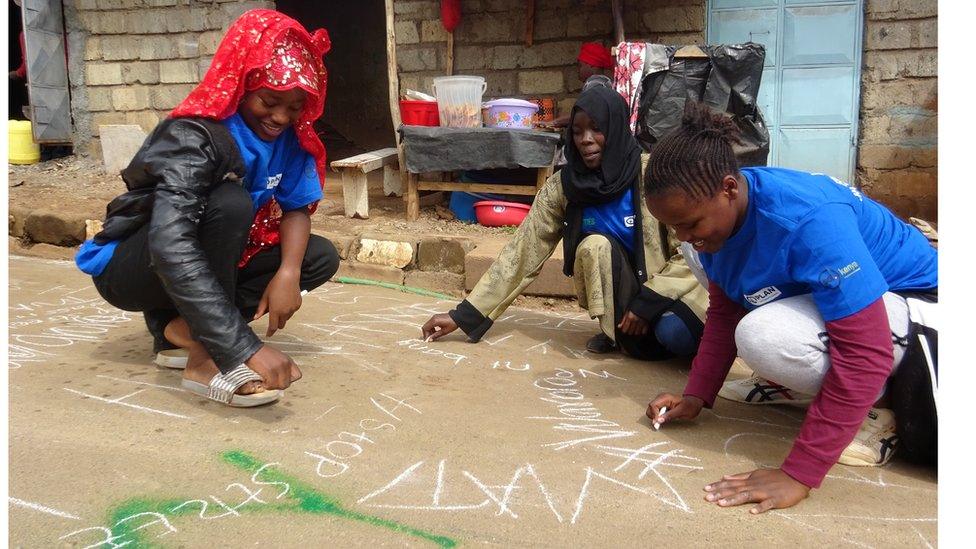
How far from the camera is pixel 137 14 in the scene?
691 cm

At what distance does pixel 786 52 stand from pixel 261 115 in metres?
4.53

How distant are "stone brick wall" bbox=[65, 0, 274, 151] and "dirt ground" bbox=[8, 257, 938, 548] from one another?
4446 mm

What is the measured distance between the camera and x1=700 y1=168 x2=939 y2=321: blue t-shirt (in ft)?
5.70

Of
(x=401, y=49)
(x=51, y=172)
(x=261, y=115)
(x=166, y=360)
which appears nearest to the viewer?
(x=261, y=115)

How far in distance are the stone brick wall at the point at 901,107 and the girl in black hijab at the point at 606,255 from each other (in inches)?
131

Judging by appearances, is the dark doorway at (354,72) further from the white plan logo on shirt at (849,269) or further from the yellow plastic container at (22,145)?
the white plan logo on shirt at (849,269)

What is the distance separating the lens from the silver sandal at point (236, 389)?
2.07m

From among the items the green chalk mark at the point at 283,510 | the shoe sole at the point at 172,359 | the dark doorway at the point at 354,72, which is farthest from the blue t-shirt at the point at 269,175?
the dark doorway at the point at 354,72

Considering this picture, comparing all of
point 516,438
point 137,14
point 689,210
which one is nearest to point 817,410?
point 689,210

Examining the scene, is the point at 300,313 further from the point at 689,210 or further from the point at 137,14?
the point at 137,14

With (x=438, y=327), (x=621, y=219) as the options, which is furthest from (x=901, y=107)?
(x=438, y=327)

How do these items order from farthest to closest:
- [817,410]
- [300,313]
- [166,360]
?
[300,313]
[166,360]
[817,410]

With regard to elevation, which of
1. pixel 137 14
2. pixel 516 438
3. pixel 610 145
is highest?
pixel 137 14

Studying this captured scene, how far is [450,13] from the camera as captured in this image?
6090mm
